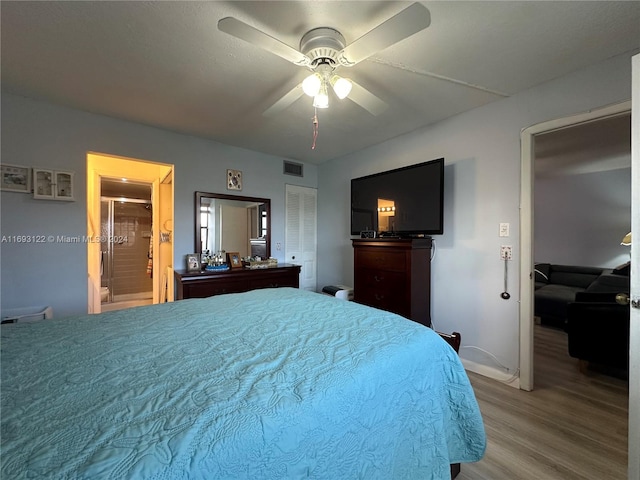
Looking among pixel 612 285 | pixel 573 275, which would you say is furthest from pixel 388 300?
pixel 573 275

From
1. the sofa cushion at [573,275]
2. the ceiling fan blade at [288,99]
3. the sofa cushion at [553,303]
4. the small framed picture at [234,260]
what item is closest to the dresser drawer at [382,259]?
the small framed picture at [234,260]

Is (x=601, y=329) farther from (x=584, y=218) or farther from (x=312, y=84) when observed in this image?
(x=584, y=218)

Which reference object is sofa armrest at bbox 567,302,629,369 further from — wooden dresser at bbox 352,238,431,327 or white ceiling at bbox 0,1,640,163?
white ceiling at bbox 0,1,640,163

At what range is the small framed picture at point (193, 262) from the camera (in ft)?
10.2

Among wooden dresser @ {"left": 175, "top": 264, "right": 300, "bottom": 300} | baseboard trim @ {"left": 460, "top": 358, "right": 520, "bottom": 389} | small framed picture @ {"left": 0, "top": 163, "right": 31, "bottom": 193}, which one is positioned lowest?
baseboard trim @ {"left": 460, "top": 358, "right": 520, "bottom": 389}

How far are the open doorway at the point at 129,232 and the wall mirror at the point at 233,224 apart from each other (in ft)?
2.05

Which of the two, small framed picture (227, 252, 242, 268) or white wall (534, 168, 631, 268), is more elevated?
white wall (534, 168, 631, 268)

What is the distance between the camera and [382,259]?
279 cm

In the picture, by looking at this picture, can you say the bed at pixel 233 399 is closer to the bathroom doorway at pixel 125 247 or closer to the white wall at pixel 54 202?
the white wall at pixel 54 202

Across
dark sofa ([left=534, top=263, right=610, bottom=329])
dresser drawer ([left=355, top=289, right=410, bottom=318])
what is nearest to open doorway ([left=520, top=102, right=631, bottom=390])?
dresser drawer ([left=355, top=289, right=410, bottom=318])

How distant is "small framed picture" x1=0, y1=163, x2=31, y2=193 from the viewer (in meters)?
2.24

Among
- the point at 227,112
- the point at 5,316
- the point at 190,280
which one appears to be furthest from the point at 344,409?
the point at 5,316

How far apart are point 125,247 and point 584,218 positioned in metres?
8.30

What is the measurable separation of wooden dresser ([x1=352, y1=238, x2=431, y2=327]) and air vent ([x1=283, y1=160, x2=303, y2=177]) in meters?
1.68
